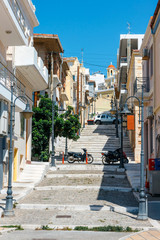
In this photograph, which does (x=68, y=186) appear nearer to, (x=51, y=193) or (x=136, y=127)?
(x=51, y=193)

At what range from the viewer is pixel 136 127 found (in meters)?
32.9

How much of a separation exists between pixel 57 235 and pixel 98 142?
3144cm

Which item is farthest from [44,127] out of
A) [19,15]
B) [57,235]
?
[57,235]

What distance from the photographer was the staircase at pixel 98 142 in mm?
36853

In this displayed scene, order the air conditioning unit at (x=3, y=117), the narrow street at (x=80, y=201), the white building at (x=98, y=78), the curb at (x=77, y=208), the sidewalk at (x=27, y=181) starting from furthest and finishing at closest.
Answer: the white building at (x=98, y=78)
the air conditioning unit at (x=3, y=117)
the sidewalk at (x=27, y=181)
the curb at (x=77, y=208)
the narrow street at (x=80, y=201)

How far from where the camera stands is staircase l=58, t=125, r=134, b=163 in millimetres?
36853

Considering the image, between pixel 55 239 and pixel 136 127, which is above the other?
pixel 136 127

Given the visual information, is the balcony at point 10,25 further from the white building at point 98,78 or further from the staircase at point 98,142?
the white building at point 98,78

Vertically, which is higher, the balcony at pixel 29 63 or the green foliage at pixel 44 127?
the balcony at pixel 29 63

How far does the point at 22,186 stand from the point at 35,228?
29.6 ft

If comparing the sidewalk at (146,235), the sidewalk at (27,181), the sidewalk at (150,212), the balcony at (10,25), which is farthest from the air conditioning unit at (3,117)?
the sidewalk at (146,235)

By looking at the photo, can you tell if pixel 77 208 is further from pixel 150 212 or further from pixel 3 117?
pixel 3 117

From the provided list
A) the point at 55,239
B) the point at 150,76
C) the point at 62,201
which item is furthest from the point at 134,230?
the point at 150,76

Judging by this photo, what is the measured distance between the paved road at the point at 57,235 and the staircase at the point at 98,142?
2312cm
